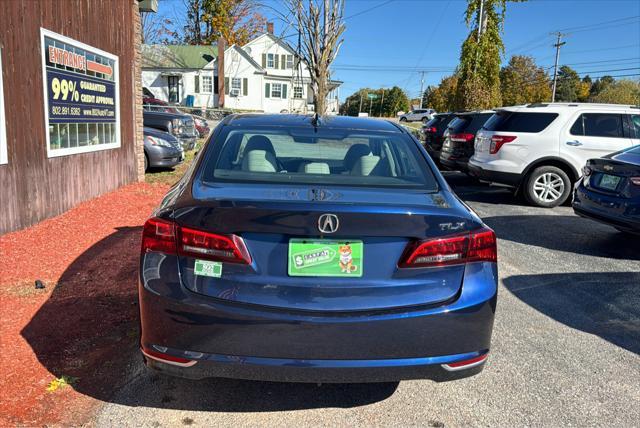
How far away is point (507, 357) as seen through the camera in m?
3.87

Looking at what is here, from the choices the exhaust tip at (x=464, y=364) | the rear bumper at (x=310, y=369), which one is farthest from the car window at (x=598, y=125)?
the rear bumper at (x=310, y=369)

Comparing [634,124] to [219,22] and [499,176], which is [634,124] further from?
[219,22]

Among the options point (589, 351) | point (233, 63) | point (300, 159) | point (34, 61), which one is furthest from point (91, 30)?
point (233, 63)

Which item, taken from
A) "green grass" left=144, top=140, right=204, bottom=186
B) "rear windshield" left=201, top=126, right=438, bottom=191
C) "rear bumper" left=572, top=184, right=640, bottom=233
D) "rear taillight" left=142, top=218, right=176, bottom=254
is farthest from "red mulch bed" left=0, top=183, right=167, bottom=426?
"rear bumper" left=572, top=184, right=640, bottom=233

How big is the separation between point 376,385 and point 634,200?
4599 millimetres

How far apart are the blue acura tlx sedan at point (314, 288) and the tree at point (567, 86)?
89112 millimetres

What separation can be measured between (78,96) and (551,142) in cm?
789

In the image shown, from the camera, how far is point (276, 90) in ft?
162

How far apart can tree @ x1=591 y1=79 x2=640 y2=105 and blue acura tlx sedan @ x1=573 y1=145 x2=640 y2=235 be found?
206ft

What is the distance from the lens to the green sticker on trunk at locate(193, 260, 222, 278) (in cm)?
256

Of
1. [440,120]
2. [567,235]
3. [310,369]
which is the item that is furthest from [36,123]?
[440,120]

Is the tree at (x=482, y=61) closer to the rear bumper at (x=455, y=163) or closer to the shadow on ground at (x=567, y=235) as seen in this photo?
the rear bumper at (x=455, y=163)

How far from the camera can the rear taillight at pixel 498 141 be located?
9781 millimetres

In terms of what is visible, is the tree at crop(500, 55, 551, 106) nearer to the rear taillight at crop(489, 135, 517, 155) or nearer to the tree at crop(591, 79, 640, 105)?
the tree at crop(591, 79, 640, 105)
